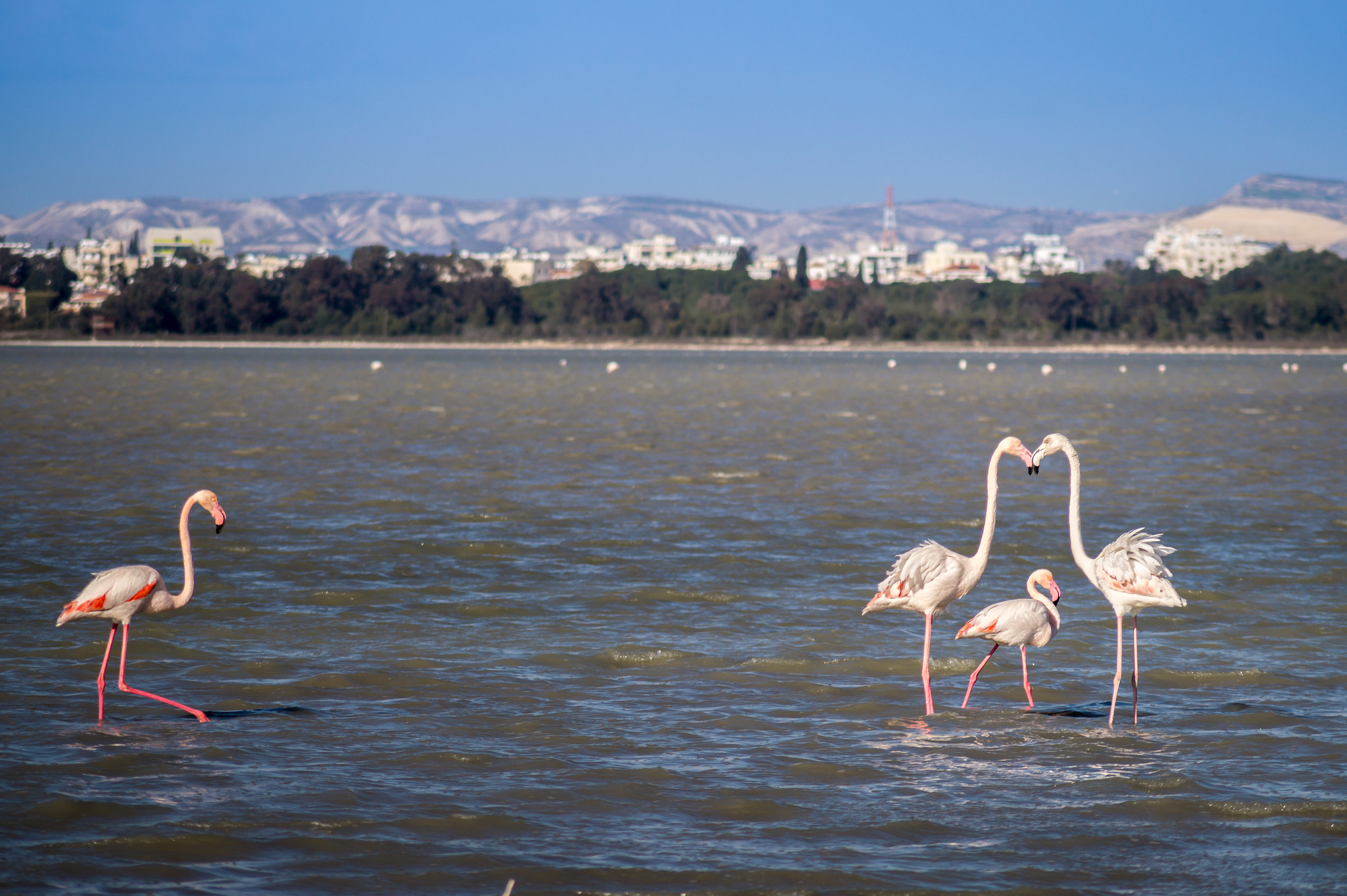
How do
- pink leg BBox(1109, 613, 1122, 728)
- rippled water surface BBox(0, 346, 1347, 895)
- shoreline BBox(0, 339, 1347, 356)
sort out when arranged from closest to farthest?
1. rippled water surface BBox(0, 346, 1347, 895)
2. pink leg BBox(1109, 613, 1122, 728)
3. shoreline BBox(0, 339, 1347, 356)

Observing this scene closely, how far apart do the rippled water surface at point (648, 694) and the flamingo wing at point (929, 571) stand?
101cm

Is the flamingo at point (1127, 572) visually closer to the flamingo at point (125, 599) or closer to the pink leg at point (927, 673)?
the pink leg at point (927, 673)

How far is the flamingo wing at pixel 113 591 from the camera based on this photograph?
30.5 ft

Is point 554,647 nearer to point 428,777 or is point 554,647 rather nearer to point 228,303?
point 428,777

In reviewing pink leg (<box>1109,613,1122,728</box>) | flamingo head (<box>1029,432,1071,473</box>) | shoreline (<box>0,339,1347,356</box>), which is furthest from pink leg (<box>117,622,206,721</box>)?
shoreline (<box>0,339,1347,356</box>)

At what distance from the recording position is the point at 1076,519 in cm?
974

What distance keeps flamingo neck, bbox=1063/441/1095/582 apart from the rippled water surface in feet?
4.00

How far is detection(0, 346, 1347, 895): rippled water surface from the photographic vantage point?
7.42m

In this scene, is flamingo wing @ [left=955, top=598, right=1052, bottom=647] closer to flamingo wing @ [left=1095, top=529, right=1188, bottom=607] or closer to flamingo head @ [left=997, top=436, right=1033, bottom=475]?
flamingo wing @ [left=1095, top=529, right=1188, bottom=607]

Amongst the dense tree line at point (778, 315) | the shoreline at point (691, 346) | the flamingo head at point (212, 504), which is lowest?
the flamingo head at point (212, 504)

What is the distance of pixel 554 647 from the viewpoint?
12.0 m

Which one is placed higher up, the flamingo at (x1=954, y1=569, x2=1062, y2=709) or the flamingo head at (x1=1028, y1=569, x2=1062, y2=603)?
the flamingo head at (x1=1028, y1=569, x2=1062, y2=603)

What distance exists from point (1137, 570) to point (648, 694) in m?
3.78

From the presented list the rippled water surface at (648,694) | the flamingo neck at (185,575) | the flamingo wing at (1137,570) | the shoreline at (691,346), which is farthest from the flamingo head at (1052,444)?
the shoreline at (691,346)
